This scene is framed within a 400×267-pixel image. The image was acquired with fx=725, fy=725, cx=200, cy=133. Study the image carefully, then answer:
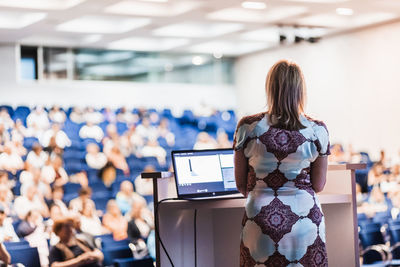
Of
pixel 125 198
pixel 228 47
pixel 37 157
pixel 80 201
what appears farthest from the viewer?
pixel 228 47

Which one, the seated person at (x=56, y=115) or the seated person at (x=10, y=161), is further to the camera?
the seated person at (x=56, y=115)

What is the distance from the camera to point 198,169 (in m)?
3.23

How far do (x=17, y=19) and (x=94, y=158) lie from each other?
7.98 feet

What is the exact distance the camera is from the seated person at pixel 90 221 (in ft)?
26.2

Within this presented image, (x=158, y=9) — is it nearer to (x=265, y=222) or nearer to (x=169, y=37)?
(x=169, y=37)

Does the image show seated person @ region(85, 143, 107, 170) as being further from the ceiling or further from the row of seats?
the row of seats

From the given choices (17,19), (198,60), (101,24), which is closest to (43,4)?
(17,19)

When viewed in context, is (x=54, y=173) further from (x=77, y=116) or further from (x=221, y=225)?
(x=221, y=225)

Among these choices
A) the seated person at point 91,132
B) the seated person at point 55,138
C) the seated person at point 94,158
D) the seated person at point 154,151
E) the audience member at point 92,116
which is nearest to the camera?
the seated person at point 94,158

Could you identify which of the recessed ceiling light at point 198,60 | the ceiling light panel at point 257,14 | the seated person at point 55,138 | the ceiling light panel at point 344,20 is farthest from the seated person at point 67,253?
the recessed ceiling light at point 198,60

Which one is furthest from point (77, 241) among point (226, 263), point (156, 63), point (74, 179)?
point (156, 63)

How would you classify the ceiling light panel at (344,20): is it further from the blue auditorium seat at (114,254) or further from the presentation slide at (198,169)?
the presentation slide at (198,169)

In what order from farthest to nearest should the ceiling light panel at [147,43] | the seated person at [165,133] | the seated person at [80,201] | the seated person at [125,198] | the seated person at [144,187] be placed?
the ceiling light panel at [147,43]
the seated person at [165,133]
the seated person at [144,187]
the seated person at [125,198]
the seated person at [80,201]

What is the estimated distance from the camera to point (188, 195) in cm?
315
